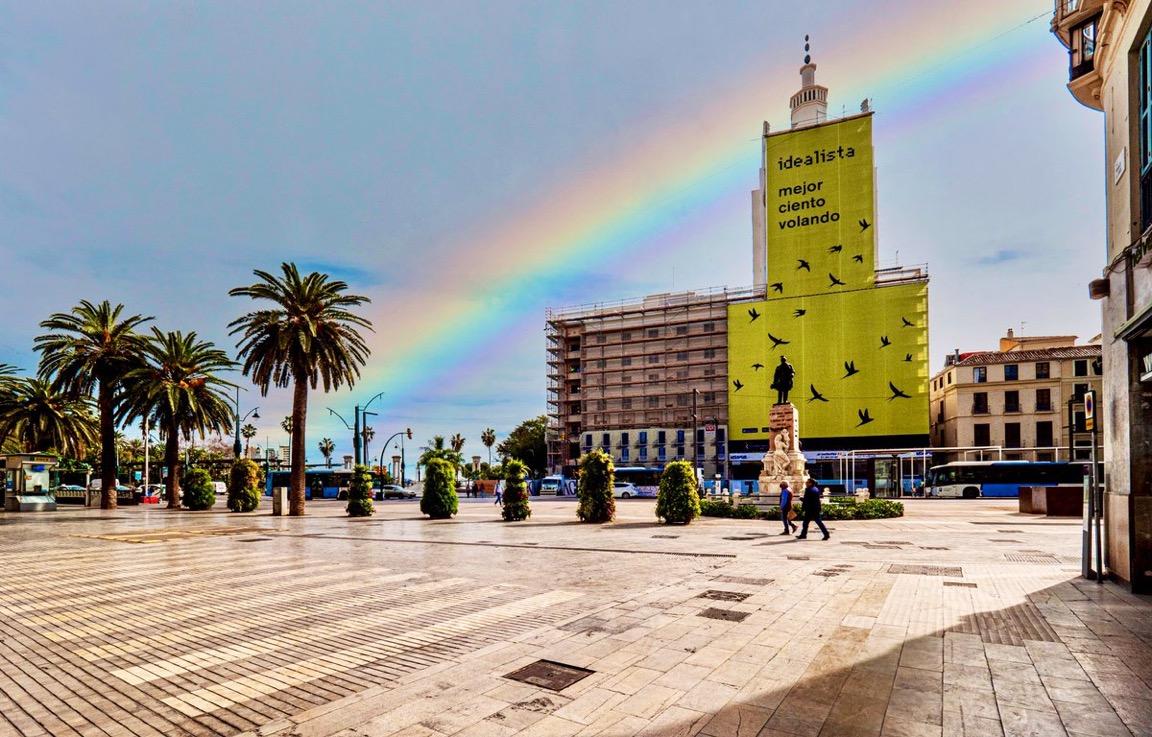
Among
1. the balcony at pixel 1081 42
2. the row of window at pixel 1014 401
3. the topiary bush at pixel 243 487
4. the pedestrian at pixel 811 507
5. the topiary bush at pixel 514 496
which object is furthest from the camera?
Result: the row of window at pixel 1014 401

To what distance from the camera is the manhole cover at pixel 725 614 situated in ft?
24.8

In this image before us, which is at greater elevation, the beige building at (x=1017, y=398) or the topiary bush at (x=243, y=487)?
the beige building at (x=1017, y=398)

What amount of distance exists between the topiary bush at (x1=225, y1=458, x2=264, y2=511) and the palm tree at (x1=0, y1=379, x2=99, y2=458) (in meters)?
10.7

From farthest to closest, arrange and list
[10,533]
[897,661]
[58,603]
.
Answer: [10,533]
[58,603]
[897,661]

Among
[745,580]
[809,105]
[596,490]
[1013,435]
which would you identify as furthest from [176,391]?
[809,105]

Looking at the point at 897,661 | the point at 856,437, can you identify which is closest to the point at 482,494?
the point at 856,437

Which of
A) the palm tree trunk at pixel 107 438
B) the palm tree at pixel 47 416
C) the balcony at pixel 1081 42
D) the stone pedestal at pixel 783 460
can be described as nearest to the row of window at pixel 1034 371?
the stone pedestal at pixel 783 460

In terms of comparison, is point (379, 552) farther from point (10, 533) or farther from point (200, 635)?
point (10, 533)

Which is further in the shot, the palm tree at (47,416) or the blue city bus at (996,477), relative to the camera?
the blue city bus at (996,477)

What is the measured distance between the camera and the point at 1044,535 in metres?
17.2

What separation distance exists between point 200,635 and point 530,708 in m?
4.38

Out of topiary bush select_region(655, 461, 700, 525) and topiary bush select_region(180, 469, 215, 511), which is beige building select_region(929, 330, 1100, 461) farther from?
topiary bush select_region(180, 469, 215, 511)

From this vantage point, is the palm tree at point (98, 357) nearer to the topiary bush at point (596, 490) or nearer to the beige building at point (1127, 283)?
the topiary bush at point (596, 490)

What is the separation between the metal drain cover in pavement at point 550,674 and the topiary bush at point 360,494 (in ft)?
79.6
